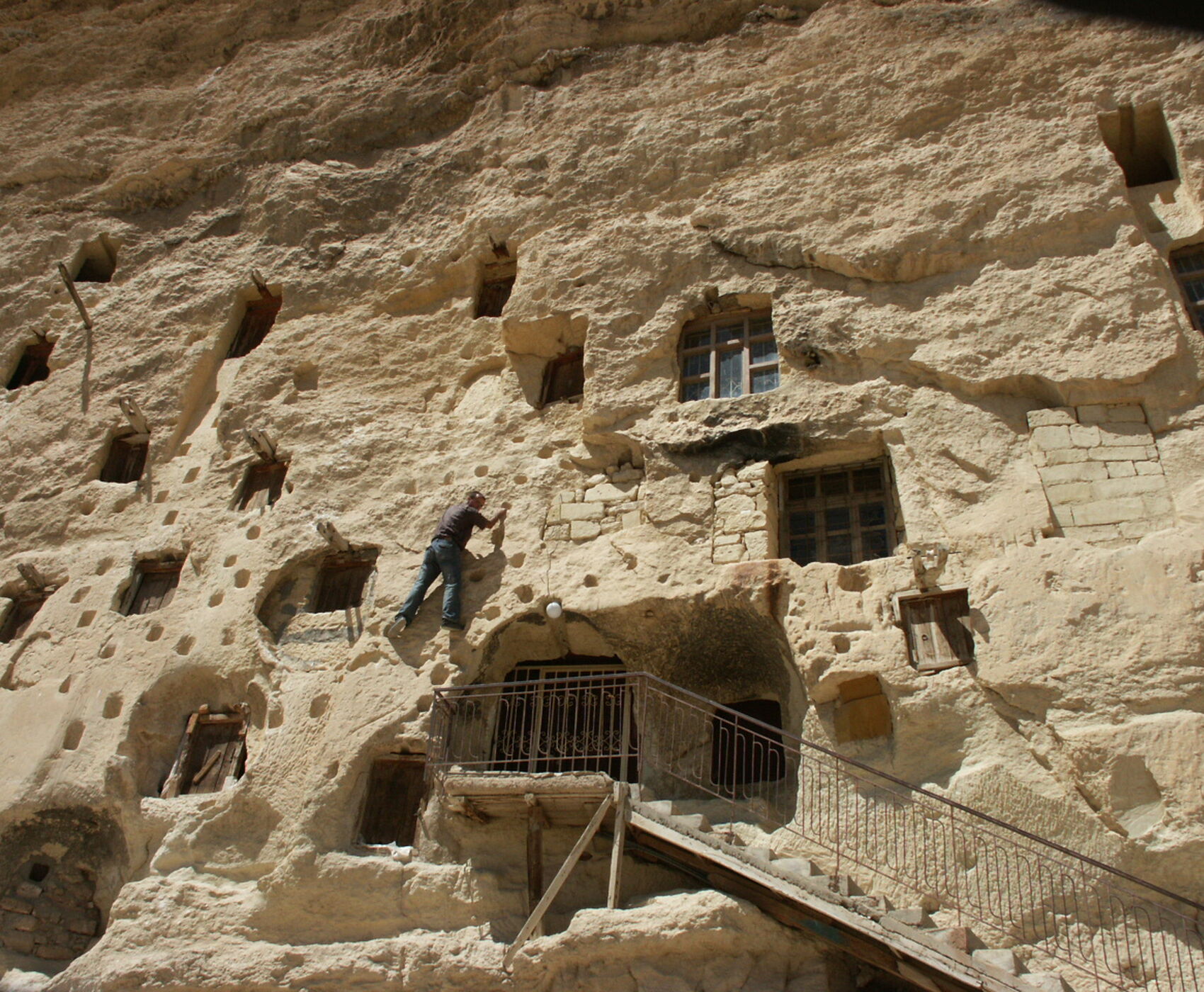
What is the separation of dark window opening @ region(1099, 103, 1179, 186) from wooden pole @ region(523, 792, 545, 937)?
336 inches

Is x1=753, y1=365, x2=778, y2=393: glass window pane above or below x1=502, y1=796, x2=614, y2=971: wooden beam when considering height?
above

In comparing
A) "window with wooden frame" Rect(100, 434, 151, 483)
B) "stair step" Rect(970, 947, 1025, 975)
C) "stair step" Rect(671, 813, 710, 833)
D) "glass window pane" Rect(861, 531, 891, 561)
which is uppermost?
"window with wooden frame" Rect(100, 434, 151, 483)

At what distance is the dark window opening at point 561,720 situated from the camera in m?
9.19

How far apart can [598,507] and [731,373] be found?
204 cm

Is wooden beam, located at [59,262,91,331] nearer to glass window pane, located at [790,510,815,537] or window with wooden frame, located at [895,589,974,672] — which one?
glass window pane, located at [790,510,815,537]

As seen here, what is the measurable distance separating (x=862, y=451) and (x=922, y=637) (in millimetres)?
2050

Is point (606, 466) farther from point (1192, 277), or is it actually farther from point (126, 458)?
point (126, 458)

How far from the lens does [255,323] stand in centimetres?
1477

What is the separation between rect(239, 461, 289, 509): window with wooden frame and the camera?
1213 cm

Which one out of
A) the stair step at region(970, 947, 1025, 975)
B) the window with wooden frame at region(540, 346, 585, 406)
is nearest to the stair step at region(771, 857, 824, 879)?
the stair step at region(970, 947, 1025, 975)

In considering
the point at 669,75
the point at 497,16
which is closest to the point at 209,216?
the point at 497,16

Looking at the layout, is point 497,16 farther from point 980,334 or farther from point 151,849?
point 151,849

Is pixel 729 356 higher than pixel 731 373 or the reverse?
higher

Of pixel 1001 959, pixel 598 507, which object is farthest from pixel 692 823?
pixel 598 507
